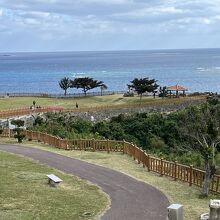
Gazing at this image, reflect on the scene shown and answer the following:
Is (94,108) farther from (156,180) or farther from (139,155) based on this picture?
(156,180)

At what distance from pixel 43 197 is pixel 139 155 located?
995 centimetres

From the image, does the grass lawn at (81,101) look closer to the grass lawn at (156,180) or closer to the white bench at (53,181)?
the grass lawn at (156,180)

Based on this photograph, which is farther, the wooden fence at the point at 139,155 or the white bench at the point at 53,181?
the wooden fence at the point at 139,155

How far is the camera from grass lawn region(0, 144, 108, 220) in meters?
15.6

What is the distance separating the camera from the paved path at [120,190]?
16016 mm

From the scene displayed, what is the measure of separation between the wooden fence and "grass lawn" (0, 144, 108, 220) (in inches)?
166

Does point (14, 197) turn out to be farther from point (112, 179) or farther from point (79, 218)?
point (112, 179)

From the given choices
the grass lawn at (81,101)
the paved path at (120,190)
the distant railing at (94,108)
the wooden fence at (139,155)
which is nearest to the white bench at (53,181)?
the paved path at (120,190)

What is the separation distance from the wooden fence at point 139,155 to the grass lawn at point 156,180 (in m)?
0.38

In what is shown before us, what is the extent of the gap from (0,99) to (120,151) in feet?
134

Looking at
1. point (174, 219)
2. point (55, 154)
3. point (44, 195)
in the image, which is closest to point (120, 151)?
point (55, 154)

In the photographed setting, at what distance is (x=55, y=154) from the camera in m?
29.6

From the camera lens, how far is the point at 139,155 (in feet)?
87.9

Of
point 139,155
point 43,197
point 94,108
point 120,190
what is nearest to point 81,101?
point 94,108
